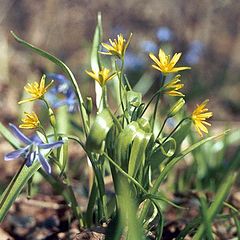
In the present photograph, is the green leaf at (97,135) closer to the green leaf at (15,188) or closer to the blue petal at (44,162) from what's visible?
the blue petal at (44,162)

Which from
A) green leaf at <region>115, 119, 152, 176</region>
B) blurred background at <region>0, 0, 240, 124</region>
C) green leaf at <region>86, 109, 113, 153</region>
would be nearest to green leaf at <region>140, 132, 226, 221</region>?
green leaf at <region>115, 119, 152, 176</region>

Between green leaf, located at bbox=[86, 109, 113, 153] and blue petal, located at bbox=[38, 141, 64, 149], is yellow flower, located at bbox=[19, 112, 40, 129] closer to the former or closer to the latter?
blue petal, located at bbox=[38, 141, 64, 149]

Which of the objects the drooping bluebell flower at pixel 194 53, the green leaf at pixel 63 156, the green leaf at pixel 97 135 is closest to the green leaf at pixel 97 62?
the green leaf at pixel 63 156

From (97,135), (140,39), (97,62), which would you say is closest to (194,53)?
(140,39)

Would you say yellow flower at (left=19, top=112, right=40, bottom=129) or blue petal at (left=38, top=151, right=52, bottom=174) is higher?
yellow flower at (left=19, top=112, right=40, bottom=129)

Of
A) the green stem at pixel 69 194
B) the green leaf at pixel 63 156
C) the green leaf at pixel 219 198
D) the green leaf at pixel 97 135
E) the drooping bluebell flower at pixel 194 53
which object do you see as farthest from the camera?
the drooping bluebell flower at pixel 194 53

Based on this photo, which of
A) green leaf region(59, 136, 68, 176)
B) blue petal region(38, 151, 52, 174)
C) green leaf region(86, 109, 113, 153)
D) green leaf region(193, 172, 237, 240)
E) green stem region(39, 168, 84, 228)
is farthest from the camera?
green stem region(39, 168, 84, 228)

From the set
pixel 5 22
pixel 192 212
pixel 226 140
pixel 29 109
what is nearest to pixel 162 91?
pixel 192 212

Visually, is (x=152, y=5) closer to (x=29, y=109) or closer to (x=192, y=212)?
(x=29, y=109)
